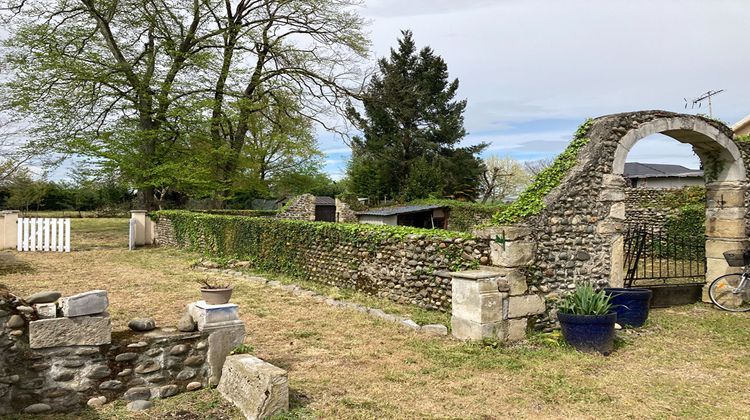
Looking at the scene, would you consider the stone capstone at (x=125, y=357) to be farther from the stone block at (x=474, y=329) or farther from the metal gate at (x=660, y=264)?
the metal gate at (x=660, y=264)

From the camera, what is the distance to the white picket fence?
50.1 feet

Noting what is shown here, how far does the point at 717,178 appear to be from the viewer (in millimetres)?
9055

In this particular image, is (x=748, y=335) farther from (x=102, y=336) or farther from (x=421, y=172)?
(x=421, y=172)

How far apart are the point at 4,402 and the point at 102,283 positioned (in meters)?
6.95

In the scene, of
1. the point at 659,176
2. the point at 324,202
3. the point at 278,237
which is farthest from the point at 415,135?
the point at 278,237

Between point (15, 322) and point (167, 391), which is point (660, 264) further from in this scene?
point (15, 322)

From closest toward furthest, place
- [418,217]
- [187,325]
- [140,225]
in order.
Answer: [187,325] < [140,225] < [418,217]

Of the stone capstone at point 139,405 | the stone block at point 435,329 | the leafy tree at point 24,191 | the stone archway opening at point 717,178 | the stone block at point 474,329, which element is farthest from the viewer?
the leafy tree at point 24,191

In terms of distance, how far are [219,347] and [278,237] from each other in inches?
305

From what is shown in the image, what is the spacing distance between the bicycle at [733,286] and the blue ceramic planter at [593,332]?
4312 millimetres

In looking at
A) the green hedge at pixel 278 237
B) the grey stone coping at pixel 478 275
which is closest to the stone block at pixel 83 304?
the grey stone coping at pixel 478 275

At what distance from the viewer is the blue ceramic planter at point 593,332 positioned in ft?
19.9

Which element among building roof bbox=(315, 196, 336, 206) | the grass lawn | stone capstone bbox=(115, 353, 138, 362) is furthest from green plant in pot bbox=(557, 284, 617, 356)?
building roof bbox=(315, 196, 336, 206)

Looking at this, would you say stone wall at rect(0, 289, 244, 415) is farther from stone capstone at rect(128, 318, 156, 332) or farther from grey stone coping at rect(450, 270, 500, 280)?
grey stone coping at rect(450, 270, 500, 280)
